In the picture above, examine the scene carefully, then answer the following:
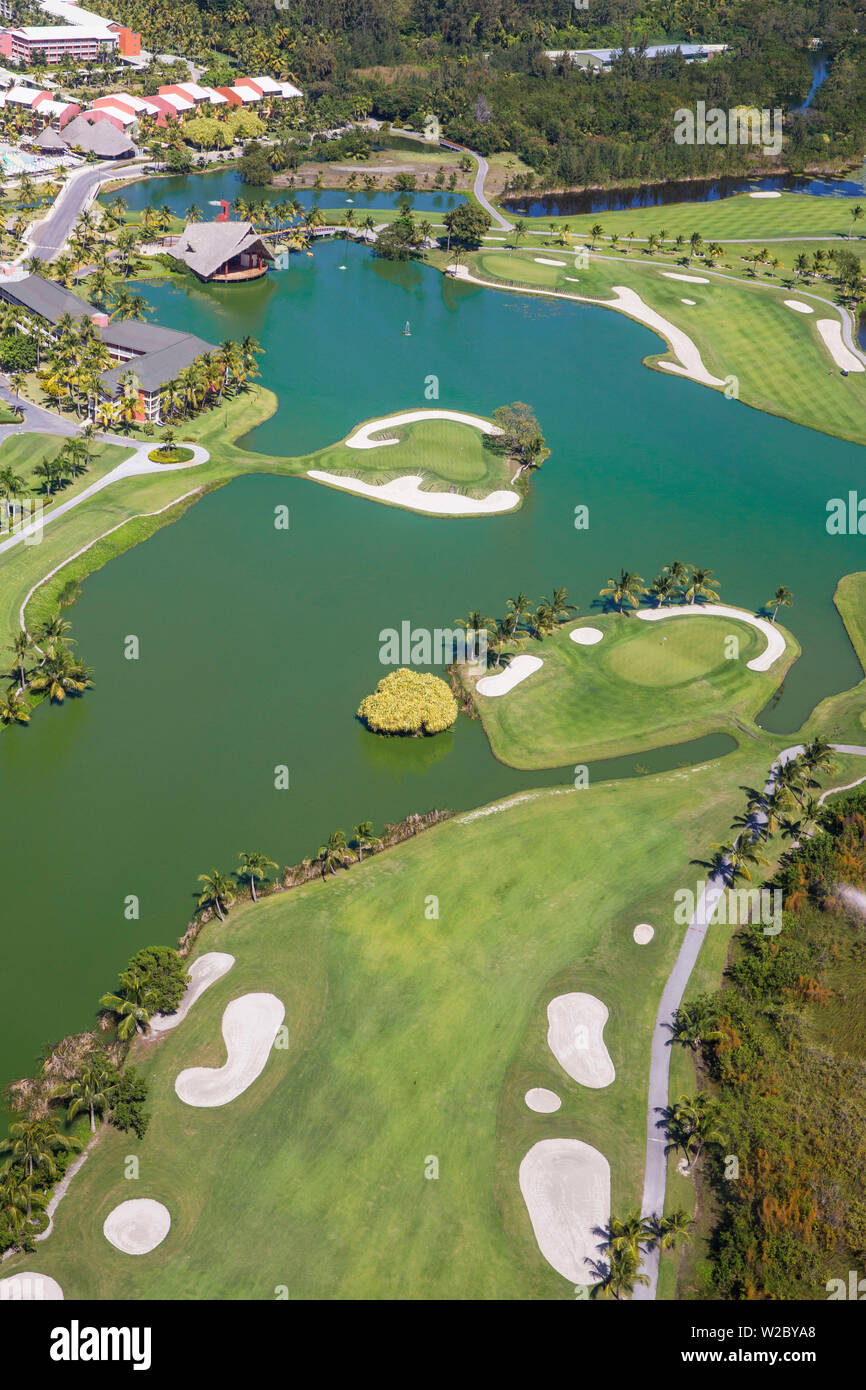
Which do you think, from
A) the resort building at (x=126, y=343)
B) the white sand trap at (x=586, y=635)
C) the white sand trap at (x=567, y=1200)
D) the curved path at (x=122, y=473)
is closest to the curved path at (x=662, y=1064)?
the white sand trap at (x=567, y=1200)

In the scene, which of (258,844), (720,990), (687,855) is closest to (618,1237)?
(720,990)

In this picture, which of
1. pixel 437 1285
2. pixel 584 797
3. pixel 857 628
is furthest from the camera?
pixel 857 628

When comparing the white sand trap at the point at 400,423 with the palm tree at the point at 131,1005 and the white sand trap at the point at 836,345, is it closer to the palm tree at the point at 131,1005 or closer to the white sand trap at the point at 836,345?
the white sand trap at the point at 836,345

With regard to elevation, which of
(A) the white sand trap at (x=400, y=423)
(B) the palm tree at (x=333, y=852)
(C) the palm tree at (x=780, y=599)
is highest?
(A) the white sand trap at (x=400, y=423)

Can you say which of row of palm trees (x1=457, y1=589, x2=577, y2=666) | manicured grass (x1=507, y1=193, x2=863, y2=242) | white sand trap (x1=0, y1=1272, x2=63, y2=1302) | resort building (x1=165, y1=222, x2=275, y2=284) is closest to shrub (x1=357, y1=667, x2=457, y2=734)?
row of palm trees (x1=457, y1=589, x2=577, y2=666)

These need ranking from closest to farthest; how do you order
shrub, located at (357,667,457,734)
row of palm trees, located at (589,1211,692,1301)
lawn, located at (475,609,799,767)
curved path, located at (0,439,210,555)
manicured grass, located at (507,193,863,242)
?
1. row of palm trees, located at (589,1211,692,1301)
2. shrub, located at (357,667,457,734)
3. lawn, located at (475,609,799,767)
4. curved path, located at (0,439,210,555)
5. manicured grass, located at (507,193,863,242)

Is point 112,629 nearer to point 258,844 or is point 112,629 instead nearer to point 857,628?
point 258,844

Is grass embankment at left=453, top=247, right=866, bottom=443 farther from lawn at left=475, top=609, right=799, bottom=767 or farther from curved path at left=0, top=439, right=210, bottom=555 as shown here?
curved path at left=0, top=439, right=210, bottom=555
